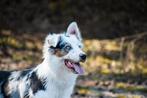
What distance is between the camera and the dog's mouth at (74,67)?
24.9 ft

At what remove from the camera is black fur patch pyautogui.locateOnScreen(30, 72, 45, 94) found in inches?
311

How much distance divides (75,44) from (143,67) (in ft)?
20.2

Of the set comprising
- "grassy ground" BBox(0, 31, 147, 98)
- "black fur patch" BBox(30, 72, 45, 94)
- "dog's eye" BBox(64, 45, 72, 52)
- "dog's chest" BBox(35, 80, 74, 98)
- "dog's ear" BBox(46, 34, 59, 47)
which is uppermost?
"grassy ground" BBox(0, 31, 147, 98)

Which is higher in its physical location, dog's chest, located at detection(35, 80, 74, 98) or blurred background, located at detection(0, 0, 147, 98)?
blurred background, located at detection(0, 0, 147, 98)

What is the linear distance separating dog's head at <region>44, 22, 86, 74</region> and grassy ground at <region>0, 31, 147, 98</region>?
341cm

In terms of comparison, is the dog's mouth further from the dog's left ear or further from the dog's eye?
the dog's left ear

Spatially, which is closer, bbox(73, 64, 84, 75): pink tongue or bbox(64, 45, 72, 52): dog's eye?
bbox(73, 64, 84, 75): pink tongue

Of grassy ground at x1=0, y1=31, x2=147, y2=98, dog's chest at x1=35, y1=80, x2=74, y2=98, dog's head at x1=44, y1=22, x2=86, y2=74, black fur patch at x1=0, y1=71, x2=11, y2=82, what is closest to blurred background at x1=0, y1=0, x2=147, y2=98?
grassy ground at x1=0, y1=31, x2=147, y2=98

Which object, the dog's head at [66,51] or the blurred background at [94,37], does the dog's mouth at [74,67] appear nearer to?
the dog's head at [66,51]

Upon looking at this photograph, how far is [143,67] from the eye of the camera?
537 inches

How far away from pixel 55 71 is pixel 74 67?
14.1 inches

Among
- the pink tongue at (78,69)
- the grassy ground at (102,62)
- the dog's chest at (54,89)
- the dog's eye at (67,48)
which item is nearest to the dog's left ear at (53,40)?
the dog's eye at (67,48)

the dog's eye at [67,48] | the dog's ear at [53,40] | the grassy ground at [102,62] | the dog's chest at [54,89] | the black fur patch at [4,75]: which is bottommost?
the dog's chest at [54,89]

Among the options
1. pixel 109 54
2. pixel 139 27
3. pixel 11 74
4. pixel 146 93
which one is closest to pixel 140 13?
pixel 139 27
